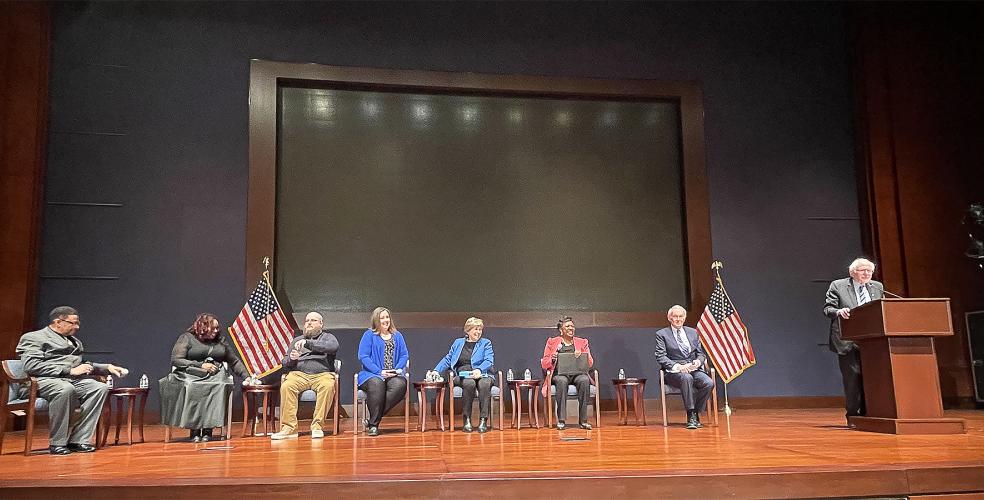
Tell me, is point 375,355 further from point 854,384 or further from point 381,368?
point 854,384

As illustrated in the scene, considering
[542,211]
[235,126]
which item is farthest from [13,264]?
[542,211]

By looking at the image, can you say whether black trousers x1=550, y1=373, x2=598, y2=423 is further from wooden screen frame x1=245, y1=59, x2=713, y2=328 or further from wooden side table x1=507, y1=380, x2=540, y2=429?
wooden screen frame x1=245, y1=59, x2=713, y2=328

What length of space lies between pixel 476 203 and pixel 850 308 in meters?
3.94

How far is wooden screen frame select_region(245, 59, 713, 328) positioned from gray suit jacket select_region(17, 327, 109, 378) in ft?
8.47

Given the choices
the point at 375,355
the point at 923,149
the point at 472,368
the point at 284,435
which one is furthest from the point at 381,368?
the point at 923,149

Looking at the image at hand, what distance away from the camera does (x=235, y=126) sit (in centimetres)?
788

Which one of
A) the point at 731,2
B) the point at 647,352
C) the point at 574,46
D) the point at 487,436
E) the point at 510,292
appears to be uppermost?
the point at 731,2

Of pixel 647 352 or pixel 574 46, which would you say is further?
pixel 574 46

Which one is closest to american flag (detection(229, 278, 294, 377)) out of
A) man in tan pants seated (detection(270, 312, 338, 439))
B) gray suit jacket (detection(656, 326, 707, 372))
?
man in tan pants seated (detection(270, 312, 338, 439))

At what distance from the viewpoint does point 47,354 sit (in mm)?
4914

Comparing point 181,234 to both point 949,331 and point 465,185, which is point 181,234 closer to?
point 465,185

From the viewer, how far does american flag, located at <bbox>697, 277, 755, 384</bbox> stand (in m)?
7.46

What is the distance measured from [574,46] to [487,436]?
4.81 m

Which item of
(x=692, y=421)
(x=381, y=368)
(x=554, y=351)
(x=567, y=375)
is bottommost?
(x=692, y=421)
